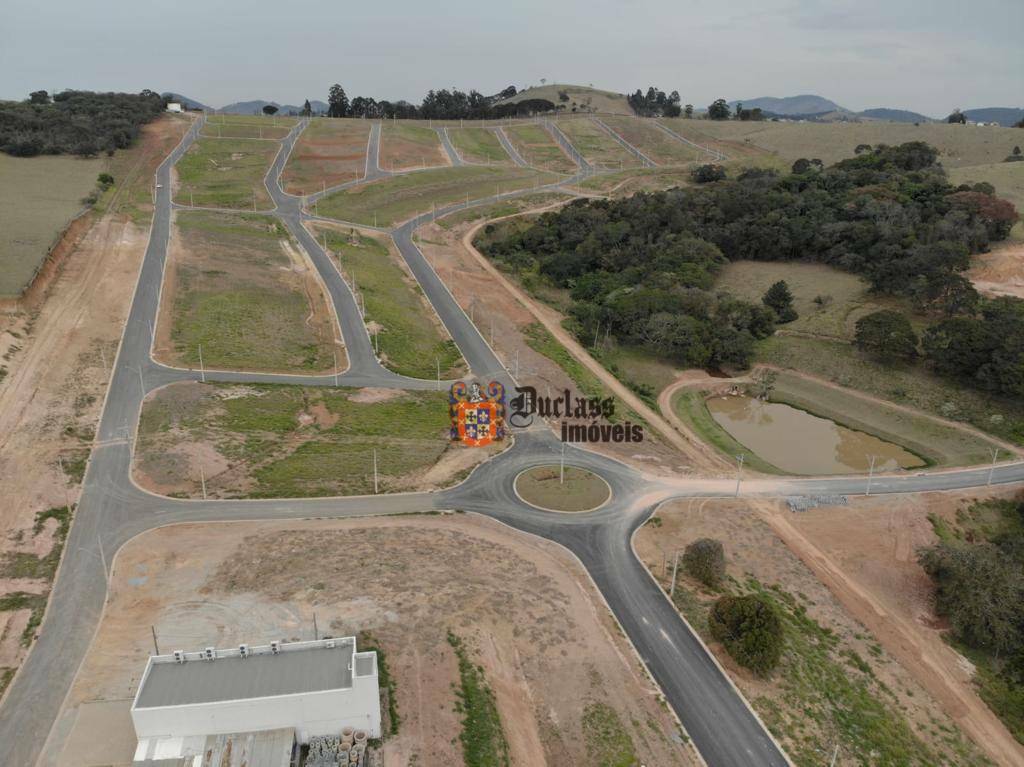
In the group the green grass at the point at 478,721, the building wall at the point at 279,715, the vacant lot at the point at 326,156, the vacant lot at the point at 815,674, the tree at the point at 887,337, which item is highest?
the vacant lot at the point at 326,156

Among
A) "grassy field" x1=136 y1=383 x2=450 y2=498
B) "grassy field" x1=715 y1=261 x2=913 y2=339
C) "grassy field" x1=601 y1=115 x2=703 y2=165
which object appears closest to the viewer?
"grassy field" x1=136 y1=383 x2=450 y2=498

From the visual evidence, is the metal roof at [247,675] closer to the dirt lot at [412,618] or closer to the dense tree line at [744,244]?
the dirt lot at [412,618]

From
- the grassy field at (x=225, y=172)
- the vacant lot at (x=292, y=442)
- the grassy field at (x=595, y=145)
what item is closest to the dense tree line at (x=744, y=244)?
the vacant lot at (x=292, y=442)

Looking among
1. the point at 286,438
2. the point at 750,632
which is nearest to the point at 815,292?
the point at 750,632

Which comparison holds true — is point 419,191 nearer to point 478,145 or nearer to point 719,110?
point 478,145

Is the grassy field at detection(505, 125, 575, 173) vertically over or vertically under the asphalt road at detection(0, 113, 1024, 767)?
over

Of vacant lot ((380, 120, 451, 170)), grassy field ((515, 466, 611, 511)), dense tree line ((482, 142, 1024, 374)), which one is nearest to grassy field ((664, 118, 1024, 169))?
dense tree line ((482, 142, 1024, 374))

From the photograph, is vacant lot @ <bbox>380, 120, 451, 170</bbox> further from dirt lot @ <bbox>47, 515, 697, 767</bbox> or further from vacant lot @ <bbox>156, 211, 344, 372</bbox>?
dirt lot @ <bbox>47, 515, 697, 767</bbox>
